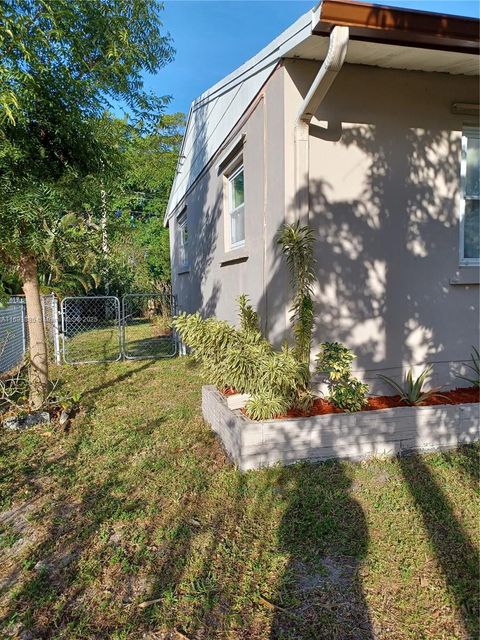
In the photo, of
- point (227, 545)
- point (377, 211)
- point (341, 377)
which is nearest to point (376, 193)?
point (377, 211)

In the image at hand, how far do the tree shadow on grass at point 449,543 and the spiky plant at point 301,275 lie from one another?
128 centimetres

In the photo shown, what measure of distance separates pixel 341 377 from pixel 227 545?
1.71 m

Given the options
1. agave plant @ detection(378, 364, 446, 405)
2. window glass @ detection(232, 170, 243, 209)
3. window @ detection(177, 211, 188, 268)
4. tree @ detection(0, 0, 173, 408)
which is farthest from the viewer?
window @ detection(177, 211, 188, 268)

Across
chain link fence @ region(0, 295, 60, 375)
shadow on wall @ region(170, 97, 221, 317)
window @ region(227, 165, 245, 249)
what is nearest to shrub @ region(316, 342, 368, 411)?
window @ region(227, 165, 245, 249)

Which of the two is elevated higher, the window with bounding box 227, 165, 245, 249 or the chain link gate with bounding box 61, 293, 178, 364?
the window with bounding box 227, 165, 245, 249

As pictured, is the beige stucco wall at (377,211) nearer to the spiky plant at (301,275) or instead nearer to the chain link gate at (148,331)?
the spiky plant at (301,275)

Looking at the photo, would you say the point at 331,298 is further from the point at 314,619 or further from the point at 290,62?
the point at 314,619

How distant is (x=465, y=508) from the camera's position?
8.85 feet

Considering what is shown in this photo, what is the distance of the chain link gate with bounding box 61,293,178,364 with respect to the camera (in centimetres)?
851

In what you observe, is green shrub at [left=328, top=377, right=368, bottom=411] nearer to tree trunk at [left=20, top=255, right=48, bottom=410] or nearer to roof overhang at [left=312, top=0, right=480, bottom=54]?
roof overhang at [left=312, top=0, right=480, bottom=54]

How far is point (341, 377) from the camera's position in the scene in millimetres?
3580

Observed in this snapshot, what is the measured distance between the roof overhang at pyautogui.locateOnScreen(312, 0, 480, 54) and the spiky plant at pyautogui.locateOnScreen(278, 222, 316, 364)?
57.1 inches

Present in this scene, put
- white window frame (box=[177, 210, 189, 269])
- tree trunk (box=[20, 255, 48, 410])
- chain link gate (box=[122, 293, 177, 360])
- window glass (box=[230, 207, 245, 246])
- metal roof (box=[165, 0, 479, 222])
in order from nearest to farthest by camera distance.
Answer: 1. metal roof (box=[165, 0, 479, 222])
2. tree trunk (box=[20, 255, 48, 410])
3. window glass (box=[230, 207, 245, 246])
4. chain link gate (box=[122, 293, 177, 360])
5. white window frame (box=[177, 210, 189, 269])

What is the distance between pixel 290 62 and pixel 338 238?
162 cm
